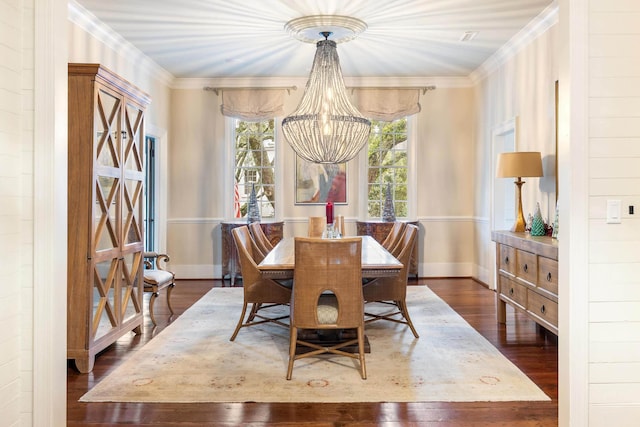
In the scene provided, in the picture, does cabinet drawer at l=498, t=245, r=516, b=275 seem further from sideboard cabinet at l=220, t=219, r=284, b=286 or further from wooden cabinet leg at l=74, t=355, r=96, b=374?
wooden cabinet leg at l=74, t=355, r=96, b=374

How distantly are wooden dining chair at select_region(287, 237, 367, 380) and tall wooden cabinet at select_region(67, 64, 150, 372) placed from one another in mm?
1410

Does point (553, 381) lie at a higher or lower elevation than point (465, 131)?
lower

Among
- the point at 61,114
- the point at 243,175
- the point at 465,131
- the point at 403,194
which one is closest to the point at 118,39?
the point at 243,175

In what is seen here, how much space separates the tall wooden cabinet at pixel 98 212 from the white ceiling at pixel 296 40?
45.8 inches

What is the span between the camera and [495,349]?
3701 millimetres

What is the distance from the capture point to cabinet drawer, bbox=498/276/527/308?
393 cm

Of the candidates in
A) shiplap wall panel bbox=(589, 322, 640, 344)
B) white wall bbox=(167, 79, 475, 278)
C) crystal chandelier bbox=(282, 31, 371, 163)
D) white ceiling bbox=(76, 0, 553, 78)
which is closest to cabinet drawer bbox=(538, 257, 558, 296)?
shiplap wall panel bbox=(589, 322, 640, 344)

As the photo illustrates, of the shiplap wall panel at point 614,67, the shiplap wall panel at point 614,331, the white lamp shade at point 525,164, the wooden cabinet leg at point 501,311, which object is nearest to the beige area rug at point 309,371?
the wooden cabinet leg at point 501,311

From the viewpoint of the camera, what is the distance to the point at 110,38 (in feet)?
16.7

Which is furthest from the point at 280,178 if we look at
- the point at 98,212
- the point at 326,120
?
the point at 98,212

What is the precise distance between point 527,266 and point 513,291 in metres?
0.38

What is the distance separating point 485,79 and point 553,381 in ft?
14.9

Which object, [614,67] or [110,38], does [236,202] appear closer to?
[110,38]

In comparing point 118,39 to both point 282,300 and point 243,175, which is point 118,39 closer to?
point 243,175
